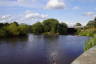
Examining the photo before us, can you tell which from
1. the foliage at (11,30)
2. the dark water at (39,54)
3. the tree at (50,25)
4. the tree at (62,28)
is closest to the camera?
the dark water at (39,54)

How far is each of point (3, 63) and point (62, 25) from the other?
217ft

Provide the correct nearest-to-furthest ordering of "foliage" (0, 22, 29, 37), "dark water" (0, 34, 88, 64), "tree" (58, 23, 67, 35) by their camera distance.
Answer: "dark water" (0, 34, 88, 64) → "foliage" (0, 22, 29, 37) → "tree" (58, 23, 67, 35)

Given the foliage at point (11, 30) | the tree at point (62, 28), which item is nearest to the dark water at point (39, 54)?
the foliage at point (11, 30)

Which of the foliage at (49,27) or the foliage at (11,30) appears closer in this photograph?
the foliage at (11,30)

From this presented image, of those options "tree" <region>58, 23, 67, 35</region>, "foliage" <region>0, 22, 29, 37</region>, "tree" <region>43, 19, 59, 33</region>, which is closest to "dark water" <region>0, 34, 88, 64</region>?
"foliage" <region>0, 22, 29, 37</region>

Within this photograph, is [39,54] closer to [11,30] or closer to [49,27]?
[11,30]

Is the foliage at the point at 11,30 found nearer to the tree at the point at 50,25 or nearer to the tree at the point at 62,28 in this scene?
the tree at the point at 50,25

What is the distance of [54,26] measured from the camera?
80500 mm

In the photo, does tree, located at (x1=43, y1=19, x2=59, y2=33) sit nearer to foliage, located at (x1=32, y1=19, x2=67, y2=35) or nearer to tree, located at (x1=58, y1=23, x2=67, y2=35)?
foliage, located at (x1=32, y1=19, x2=67, y2=35)

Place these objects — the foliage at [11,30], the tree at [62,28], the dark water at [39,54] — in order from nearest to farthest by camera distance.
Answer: the dark water at [39,54], the foliage at [11,30], the tree at [62,28]

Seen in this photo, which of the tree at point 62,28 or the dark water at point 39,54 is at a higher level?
the tree at point 62,28

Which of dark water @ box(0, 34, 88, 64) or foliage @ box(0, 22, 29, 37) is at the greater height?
foliage @ box(0, 22, 29, 37)

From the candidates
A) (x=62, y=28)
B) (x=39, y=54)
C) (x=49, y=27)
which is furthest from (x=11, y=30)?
(x=39, y=54)

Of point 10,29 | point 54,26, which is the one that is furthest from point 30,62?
point 54,26
